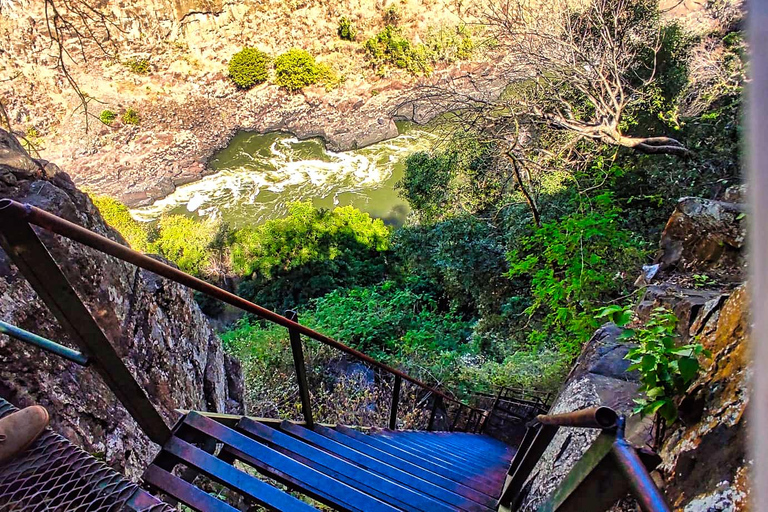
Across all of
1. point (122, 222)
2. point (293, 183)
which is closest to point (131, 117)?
point (293, 183)

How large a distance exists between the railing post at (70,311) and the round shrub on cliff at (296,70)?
23834 millimetres

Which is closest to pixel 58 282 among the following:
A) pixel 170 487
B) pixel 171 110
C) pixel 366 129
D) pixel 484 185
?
pixel 170 487

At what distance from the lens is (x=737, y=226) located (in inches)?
111

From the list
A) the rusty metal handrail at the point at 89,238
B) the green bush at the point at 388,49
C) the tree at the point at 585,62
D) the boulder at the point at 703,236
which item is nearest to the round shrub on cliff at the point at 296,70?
the green bush at the point at 388,49

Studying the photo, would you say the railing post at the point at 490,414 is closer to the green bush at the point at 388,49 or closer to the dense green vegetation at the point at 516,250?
the dense green vegetation at the point at 516,250

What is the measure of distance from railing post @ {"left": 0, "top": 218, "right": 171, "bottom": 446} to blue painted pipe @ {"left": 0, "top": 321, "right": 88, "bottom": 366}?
2 cm

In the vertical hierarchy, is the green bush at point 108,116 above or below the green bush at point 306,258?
above

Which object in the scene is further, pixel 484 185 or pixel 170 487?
pixel 484 185

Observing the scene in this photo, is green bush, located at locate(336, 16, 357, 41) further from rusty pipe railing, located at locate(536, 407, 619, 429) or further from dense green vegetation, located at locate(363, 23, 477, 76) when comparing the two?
rusty pipe railing, located at locate(536, 407, 619, 429)

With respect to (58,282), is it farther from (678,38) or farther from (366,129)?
(366,129)

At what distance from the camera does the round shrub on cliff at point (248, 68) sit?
2338 cm

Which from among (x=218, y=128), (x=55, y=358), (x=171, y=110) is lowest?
(x=55, y=358)

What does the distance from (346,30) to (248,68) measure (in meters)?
5.75

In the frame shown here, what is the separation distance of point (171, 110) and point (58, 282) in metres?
25.0
